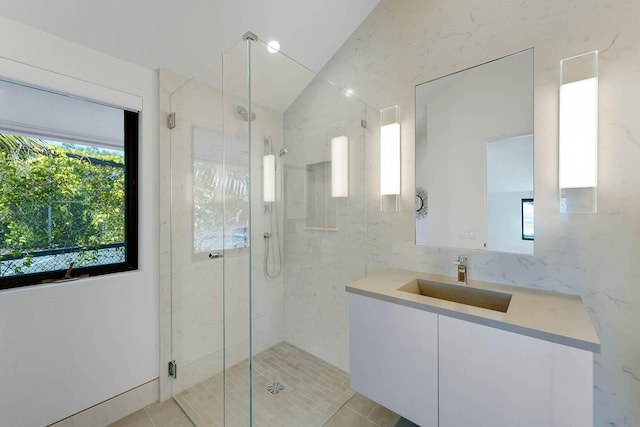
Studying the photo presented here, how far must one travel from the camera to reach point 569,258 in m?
1.33

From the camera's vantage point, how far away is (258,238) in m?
1.61

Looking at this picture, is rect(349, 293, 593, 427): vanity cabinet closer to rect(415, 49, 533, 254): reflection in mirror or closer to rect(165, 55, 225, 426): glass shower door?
rect(415, 49, 533, 254): reflection in mirror

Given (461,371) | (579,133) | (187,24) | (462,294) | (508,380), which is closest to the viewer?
(508,380)

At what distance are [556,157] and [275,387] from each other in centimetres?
209

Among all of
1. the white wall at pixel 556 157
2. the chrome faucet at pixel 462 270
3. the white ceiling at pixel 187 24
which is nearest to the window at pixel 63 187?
the white ceiling at pixel 187 24

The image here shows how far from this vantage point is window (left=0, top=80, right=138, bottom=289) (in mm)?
1438

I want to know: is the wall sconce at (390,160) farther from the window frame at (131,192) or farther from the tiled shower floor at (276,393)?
the window frame at (131,192)

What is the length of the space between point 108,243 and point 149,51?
1.31 m

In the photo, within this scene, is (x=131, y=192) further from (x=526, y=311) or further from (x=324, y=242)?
(x=526, y=311)

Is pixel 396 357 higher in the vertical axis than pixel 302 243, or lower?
lower

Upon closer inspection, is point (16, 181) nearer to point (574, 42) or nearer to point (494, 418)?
point (494, 418)

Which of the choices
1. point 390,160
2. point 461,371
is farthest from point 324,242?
point 461,371

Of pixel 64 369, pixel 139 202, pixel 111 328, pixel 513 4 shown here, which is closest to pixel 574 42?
pixel 513 4

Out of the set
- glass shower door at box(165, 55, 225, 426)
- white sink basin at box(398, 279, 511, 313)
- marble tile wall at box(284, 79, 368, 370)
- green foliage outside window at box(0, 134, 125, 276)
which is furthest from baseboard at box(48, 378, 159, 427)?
white sink basin at box(398, 279, 511, 313)
